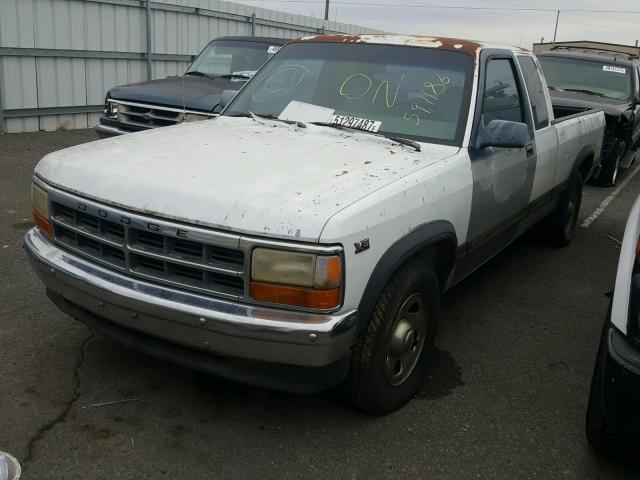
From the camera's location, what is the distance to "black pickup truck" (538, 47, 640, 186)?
349 inches

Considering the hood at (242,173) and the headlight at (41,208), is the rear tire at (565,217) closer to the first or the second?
the hood at (242,173)

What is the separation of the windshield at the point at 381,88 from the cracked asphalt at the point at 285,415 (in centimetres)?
139

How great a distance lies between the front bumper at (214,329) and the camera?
247 centimetres


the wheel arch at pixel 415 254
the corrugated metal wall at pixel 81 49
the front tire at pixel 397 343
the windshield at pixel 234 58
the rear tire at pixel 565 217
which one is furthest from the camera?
the corrugated metal wall at pixel 81 49

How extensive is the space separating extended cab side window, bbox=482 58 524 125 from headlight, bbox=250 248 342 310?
1.81 metres

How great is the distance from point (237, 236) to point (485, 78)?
2.14 metres

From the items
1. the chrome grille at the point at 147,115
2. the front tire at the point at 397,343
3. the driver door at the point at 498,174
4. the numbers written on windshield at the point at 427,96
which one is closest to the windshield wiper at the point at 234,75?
the chrome grille at the point at 147,115

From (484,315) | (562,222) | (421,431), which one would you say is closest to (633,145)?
(562,222)

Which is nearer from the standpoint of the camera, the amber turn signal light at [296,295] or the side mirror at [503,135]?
the amber turn signal light at [296,295]

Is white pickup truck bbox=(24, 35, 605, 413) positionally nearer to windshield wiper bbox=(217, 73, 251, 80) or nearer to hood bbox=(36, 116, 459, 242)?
hood bbox=(36, 116, 459, 242)

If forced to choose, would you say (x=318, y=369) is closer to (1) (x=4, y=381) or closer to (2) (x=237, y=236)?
(2) (x=237, y=236)

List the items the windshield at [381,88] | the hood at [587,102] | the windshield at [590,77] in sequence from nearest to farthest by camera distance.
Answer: the windshield at [381,88]
the hood at [587,102]
the windshield at [590,77]

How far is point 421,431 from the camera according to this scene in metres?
3.05

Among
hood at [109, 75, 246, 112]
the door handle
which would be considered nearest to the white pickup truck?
the door handle
